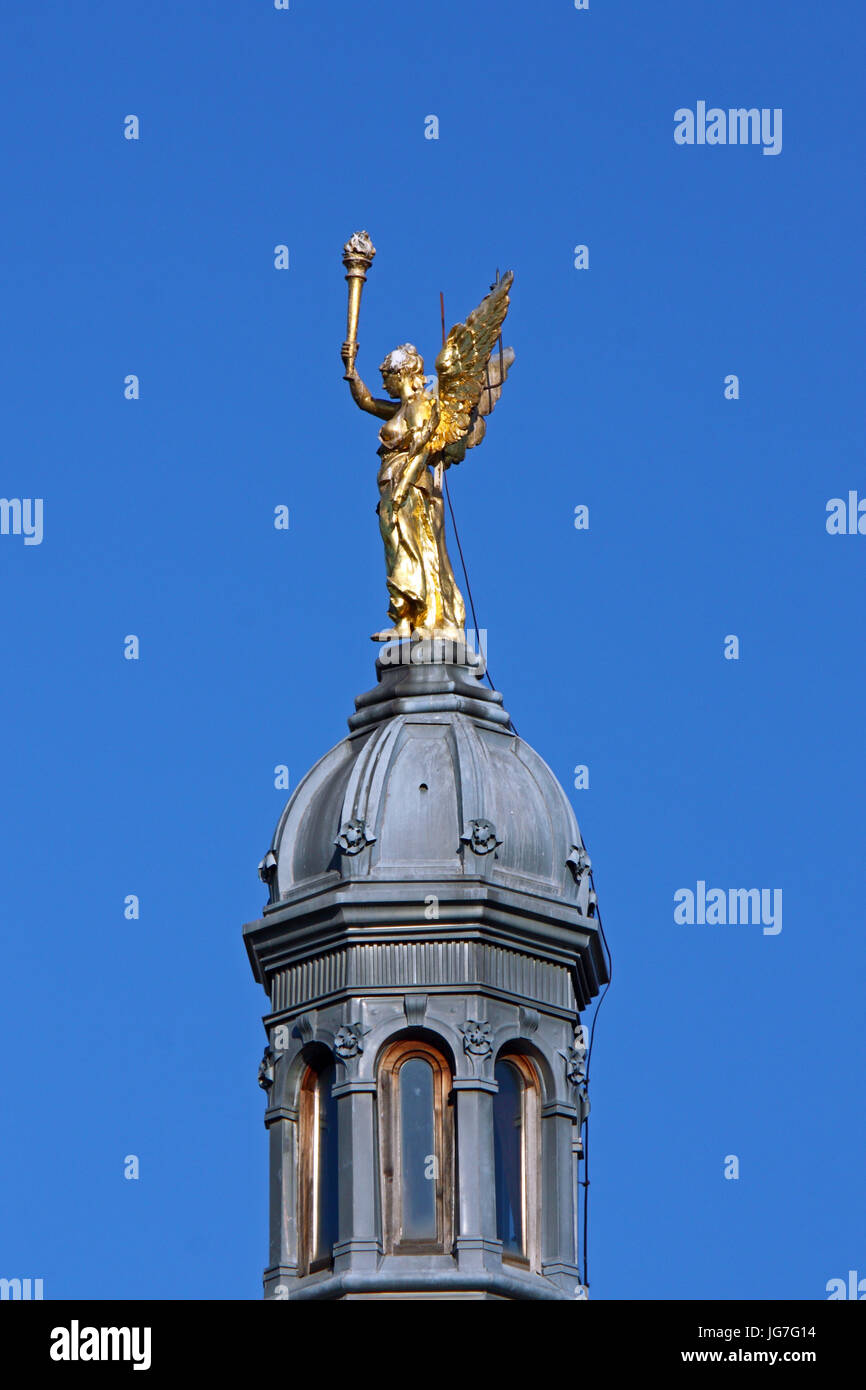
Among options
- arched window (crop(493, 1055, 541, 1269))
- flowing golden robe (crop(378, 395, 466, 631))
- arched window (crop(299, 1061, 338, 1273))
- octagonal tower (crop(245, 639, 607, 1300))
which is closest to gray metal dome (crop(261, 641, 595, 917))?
octagonal tower (crop(245, 639, 607, 1300))

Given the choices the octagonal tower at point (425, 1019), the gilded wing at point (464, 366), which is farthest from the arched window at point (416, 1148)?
the gilded wing at point (464, 366)

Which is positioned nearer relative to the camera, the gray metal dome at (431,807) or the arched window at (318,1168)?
the arched window at (318,1168)

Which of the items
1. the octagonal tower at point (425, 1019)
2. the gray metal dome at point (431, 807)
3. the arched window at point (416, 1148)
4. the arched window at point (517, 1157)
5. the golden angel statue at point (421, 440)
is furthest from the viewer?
the golden angel statue at point (421, 440)

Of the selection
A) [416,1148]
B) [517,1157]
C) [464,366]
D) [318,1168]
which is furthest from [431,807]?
[464,366]

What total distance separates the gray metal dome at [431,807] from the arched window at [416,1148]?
101 inches

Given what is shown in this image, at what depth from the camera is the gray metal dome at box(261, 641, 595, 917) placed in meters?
81.2

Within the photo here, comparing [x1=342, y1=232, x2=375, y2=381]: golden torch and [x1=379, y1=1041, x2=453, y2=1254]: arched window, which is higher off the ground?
[x1=342, y1=232, x2=375, y2=381]: golden torch

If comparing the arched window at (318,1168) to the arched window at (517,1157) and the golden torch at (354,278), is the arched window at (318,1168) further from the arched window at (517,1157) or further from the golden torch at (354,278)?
the golden torch at (354,278)

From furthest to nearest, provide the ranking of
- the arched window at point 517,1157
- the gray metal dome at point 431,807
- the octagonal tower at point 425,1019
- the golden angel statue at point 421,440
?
1. the golden angel statue at point 421,440
2. the gray metal dome at point 431,807
3. the arched window at point 517,1157
4. the octagonal tower at point 425,1019

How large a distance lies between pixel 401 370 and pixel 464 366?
91 centimetres

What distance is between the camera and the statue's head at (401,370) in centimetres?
8575

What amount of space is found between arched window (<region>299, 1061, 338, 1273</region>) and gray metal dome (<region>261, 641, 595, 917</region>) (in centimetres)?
265

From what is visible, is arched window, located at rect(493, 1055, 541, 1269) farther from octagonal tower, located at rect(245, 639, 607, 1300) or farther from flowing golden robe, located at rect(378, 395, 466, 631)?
flowing golden robe, located at rect(378, 395, 466, 631)
